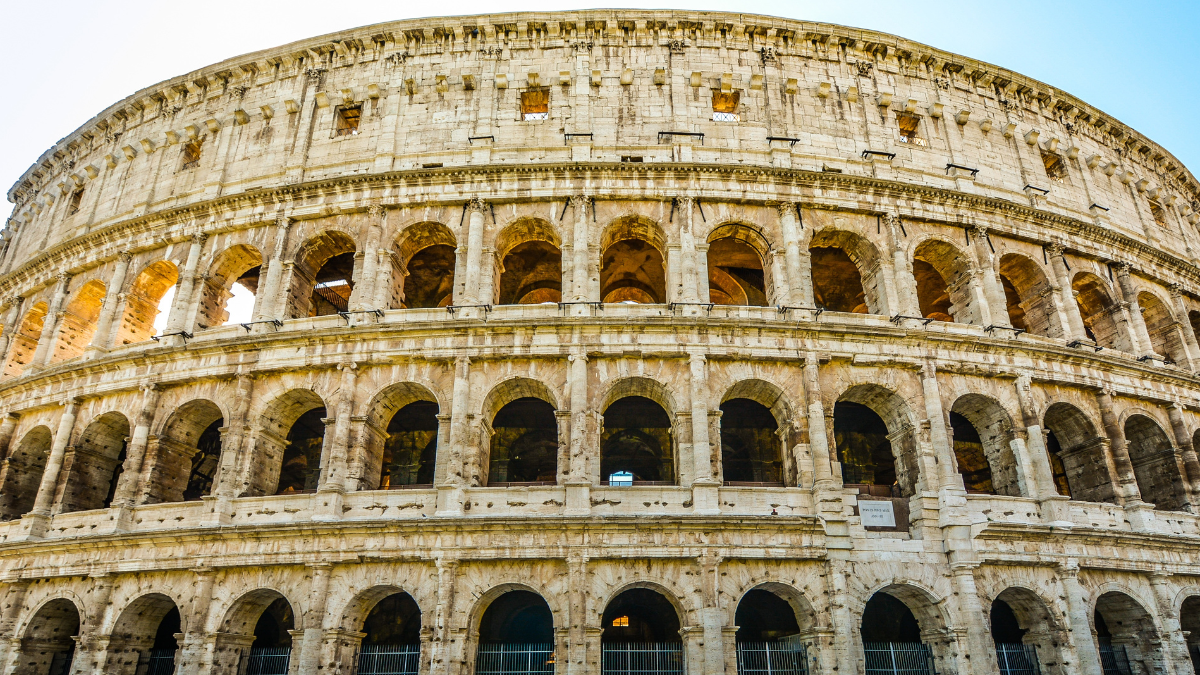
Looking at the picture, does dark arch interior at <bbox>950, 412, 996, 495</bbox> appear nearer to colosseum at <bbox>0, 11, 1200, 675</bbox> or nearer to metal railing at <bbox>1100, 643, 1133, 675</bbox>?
colosseum at <bbox>0, 11, 1200, 675</bbox>

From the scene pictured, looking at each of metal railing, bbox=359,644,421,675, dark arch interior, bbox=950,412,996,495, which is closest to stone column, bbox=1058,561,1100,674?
dark arch interior, bbox=950,412,996,495

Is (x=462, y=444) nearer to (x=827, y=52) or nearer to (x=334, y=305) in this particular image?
(x=334, y=305)

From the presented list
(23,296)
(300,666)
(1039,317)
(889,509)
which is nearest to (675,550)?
(889,509)

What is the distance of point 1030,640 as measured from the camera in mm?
15391

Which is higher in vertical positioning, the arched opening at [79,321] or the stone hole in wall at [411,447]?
the arched opening at [79,321]

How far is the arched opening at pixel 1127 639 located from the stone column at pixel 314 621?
52.7 ft

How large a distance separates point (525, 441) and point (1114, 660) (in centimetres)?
1451

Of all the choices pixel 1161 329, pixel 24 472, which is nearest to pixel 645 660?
pixel 24 472

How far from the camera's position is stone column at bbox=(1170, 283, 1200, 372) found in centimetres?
2036

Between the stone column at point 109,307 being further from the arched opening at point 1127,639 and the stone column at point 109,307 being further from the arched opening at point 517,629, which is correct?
the arched opening at point 1127,639

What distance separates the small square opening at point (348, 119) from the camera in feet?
66.1

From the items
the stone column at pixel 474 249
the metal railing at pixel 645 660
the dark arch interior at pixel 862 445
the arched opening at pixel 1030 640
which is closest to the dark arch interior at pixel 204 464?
the stone column at pixel 474 249

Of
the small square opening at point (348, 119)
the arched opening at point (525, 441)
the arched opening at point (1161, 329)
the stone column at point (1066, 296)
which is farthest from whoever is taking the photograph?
the arched opening at point (1161, 329)

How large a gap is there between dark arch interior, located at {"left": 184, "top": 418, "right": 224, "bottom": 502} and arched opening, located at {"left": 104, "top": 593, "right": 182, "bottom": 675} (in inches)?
143
